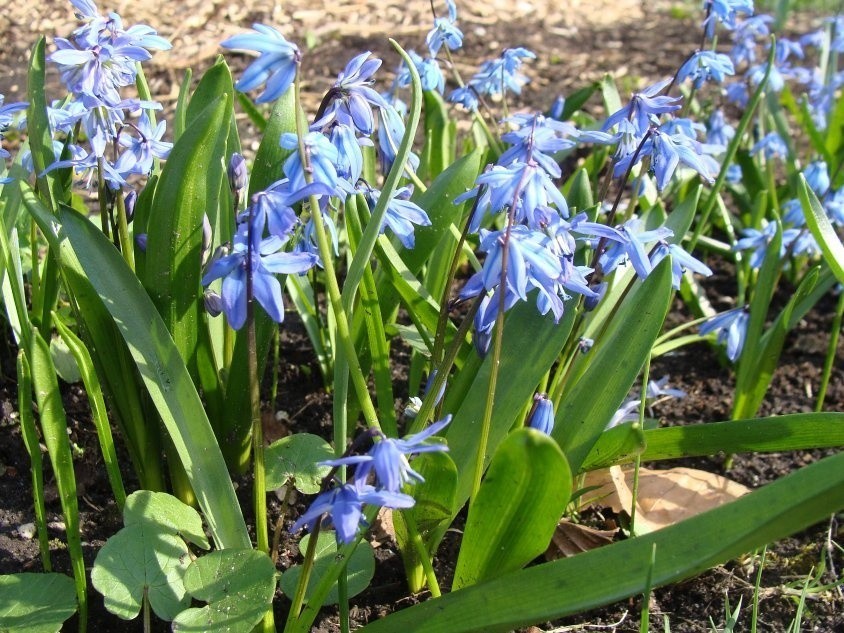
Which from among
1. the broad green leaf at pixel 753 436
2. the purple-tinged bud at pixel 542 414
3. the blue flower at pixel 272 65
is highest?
the blue flower at pixel 272 65

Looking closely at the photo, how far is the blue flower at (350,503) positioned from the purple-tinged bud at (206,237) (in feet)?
2.39

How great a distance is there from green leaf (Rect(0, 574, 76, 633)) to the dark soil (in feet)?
0.67

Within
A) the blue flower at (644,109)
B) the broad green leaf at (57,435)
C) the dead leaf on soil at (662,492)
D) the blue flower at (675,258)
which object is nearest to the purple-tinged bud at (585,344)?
the blue flower at (675,258)

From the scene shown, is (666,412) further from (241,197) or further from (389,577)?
(241,197)

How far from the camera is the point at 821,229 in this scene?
7.34 feet

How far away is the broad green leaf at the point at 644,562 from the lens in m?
1.41

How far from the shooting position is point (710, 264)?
12.4 ft

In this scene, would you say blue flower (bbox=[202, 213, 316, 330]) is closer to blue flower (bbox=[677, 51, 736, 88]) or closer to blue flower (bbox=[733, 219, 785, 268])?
blue flower (bbox=[677, 51, 736, 88])

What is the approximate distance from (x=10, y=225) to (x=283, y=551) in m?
0.97

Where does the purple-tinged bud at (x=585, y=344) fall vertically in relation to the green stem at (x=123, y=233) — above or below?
below

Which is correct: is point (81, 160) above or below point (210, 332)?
above

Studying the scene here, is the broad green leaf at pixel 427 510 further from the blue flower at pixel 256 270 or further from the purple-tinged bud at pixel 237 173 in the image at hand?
the purple-tinged bud at pixel 237 173

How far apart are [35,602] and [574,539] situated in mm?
1210

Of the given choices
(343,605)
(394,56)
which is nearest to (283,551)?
(343,605)
